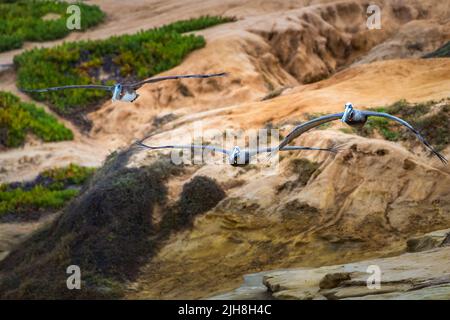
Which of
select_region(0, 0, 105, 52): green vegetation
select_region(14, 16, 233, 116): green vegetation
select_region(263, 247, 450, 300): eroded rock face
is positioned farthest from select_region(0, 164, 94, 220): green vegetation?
select_region(263, 247, 450, 300): eroded rock face

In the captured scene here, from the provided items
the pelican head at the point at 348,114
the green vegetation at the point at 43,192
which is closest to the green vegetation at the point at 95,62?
the green vegetation at the point at 43,192

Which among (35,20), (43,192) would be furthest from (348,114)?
(35,20)

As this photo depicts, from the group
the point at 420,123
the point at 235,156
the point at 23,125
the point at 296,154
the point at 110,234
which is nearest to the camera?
the point at 235,156

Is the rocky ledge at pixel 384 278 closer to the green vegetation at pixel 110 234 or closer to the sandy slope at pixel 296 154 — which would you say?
the sandy slope at pixel 296 154

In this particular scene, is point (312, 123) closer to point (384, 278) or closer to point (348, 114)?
point (348, 114)
